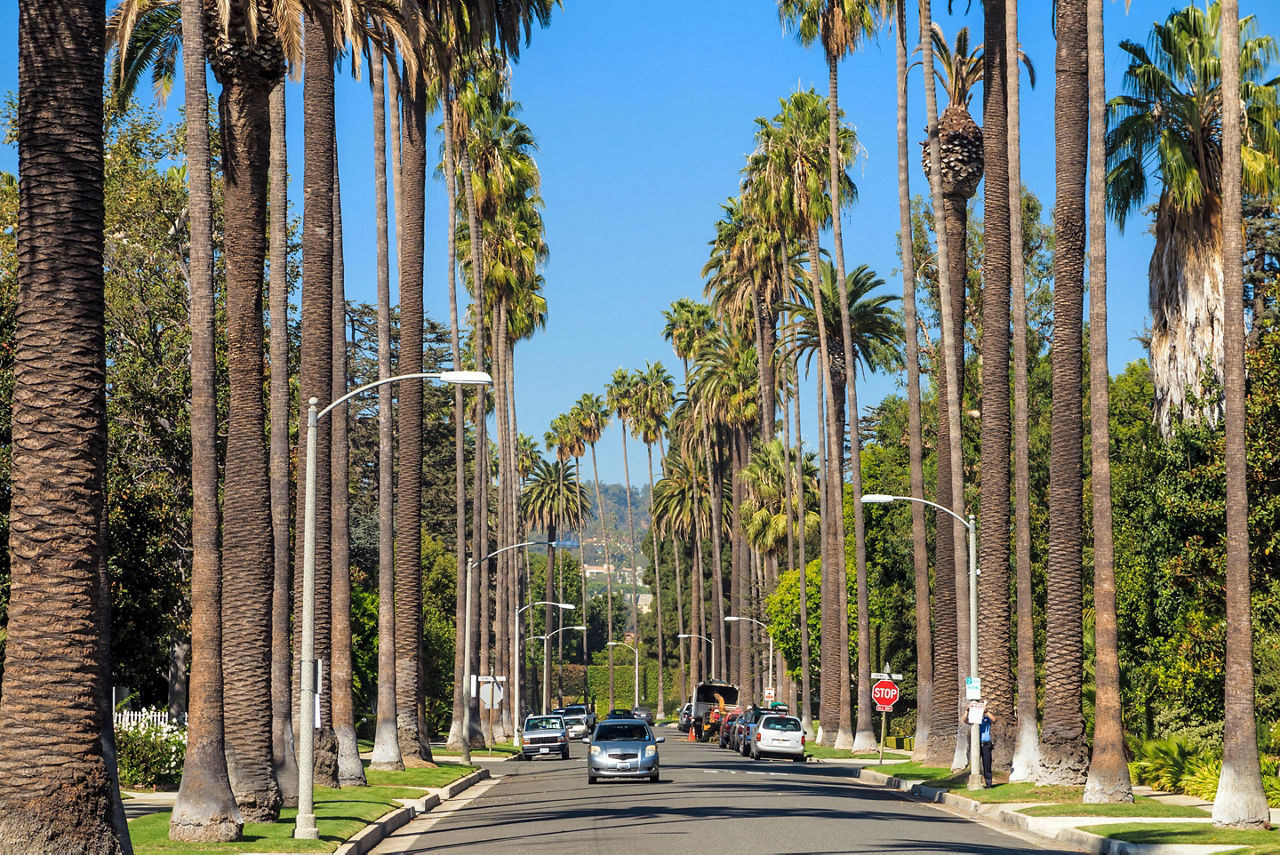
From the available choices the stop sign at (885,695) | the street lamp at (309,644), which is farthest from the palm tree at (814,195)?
the street lamp at (309,644)

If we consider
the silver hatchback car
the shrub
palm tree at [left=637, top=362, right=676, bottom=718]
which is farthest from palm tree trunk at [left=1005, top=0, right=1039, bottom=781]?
palm tree at [left=637, top=362, right=676, bottom=718]

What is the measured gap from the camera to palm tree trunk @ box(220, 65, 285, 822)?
76.3ft

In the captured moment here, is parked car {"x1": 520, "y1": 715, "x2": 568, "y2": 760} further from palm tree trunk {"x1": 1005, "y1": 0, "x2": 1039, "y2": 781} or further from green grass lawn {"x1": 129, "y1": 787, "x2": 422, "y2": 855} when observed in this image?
green grass lawn {"x1": 129, "y1": 787, "x2": 422, "y2": 855}

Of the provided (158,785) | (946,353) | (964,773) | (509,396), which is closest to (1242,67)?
(946,353)

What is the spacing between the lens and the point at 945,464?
1670 inches

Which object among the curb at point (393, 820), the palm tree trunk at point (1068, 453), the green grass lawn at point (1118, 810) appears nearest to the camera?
the curb at point (393, 820)

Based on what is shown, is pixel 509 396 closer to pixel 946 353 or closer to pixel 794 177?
pixel 794 177

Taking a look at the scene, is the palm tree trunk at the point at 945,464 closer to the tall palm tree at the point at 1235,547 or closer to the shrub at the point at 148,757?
the tall palm tree at the point at 1235,547

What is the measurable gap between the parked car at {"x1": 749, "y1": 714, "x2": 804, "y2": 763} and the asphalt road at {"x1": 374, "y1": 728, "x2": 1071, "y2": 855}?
35.4ft

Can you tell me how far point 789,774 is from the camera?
42.5m

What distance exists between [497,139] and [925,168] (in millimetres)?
21656

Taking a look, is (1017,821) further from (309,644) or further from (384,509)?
(384,509)

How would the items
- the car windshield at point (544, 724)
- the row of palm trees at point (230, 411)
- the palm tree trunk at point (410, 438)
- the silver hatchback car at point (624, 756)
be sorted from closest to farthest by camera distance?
the row of palm trees at point (230, 411), the silver hatchback car at point (624, 756), the palm tree trunk at point (410, 438), the car windshield at point (544, 724)

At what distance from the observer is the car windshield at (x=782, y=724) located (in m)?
52.0
